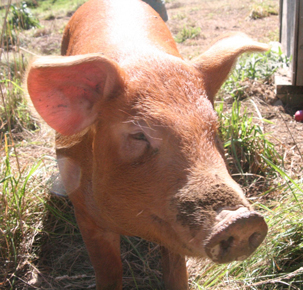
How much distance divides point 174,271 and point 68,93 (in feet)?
5.24

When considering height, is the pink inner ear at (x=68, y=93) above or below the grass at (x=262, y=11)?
above

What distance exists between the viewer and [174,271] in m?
2.93

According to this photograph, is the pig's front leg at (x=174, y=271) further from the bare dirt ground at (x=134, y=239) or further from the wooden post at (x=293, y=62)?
the wooden post at (x=293, y=62)

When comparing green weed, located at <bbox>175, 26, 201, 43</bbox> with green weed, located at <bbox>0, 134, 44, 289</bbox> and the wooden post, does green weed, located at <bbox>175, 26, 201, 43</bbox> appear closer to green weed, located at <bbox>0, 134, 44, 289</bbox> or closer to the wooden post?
the wooden post

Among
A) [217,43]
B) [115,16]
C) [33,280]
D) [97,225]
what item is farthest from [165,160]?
[115,16]

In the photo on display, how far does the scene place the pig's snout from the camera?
1703 mm

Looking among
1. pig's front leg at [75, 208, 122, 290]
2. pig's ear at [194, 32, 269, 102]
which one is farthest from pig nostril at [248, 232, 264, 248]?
pig's front leg at [75, 208, 122, 290]

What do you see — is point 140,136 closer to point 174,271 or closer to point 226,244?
point 226,244

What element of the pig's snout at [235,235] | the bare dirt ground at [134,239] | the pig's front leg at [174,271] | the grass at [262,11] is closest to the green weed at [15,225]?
the bare dirt ground at [134,239]

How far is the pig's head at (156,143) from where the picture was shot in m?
1.81

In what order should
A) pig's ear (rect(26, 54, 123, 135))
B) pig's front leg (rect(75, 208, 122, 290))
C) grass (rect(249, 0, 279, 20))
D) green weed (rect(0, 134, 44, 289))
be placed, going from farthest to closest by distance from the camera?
grass (rect(249, 0, 279, 20)) → green weed (rect(0, 134, 44, 289)) → pig's front leg (rect(75, 208, 122, 290)) → pig's ear (rect(26, 54, 123, 135))

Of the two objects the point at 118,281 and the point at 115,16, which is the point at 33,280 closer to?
the point at 118,281

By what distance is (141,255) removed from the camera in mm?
3479

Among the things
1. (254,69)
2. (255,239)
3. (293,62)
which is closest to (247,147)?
(293,62)
